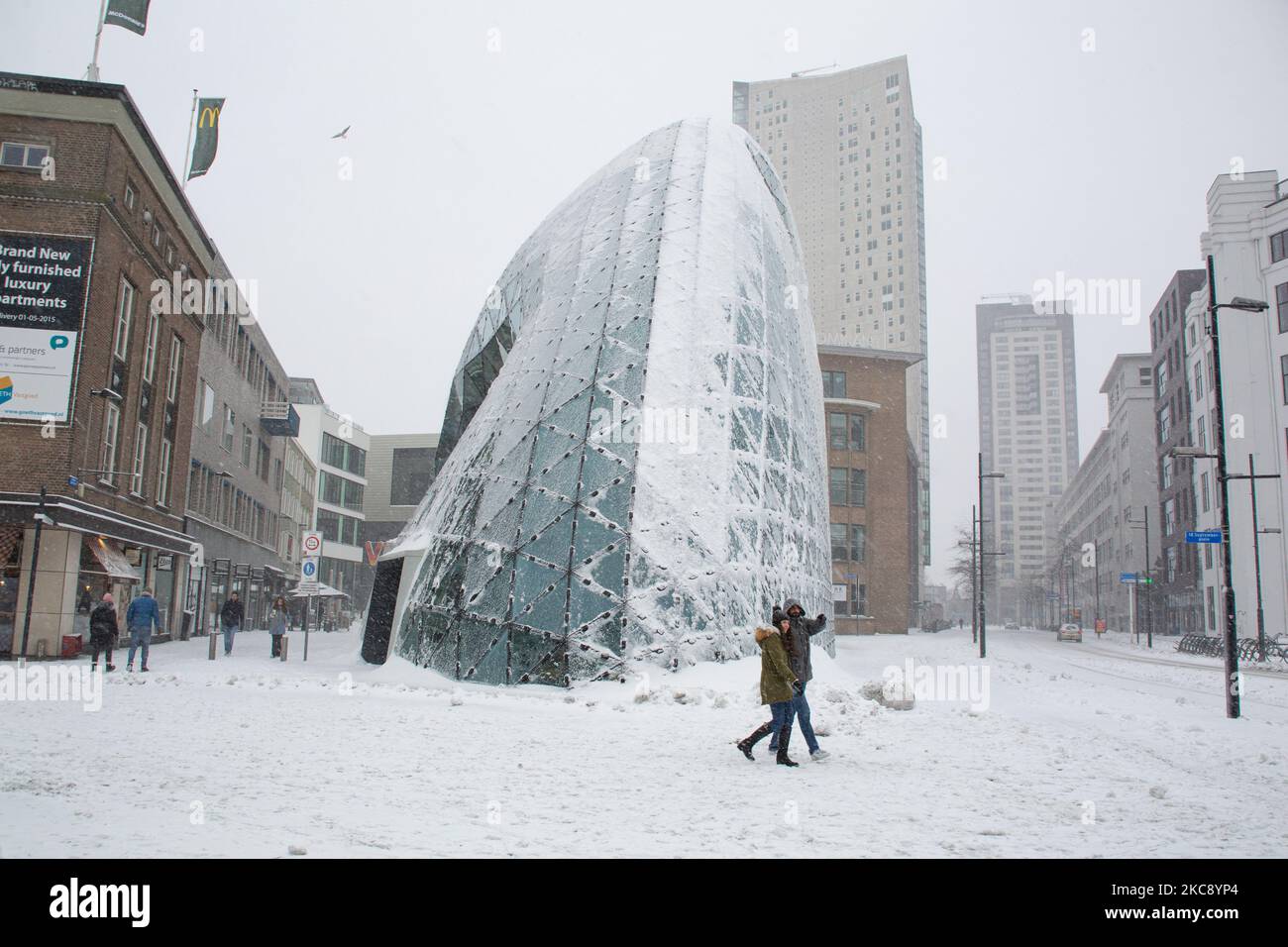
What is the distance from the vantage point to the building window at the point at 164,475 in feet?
103

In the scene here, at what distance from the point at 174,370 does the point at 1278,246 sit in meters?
53.7

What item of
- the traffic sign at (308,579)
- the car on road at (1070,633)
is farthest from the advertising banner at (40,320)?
the car on road at (1070,633)

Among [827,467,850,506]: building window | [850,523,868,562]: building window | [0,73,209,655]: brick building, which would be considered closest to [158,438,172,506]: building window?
[0,73,209,655]: brick building

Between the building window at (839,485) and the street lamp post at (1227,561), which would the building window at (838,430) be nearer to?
the building window at (839,485)

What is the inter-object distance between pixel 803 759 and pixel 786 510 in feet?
36.6

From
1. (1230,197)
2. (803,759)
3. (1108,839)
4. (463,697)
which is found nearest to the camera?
(1108,839)

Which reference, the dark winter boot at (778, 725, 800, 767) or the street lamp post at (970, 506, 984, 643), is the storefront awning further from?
the street lamp post at (970, 506, 984, 643)

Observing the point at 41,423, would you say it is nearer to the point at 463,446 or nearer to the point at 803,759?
the point at 463,446

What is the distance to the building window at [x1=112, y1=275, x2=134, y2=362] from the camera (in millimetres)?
25578

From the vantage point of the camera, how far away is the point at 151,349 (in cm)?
2916

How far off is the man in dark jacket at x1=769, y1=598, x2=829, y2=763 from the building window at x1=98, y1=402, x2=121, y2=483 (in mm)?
21023

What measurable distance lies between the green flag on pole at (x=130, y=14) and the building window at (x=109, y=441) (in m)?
11.4
